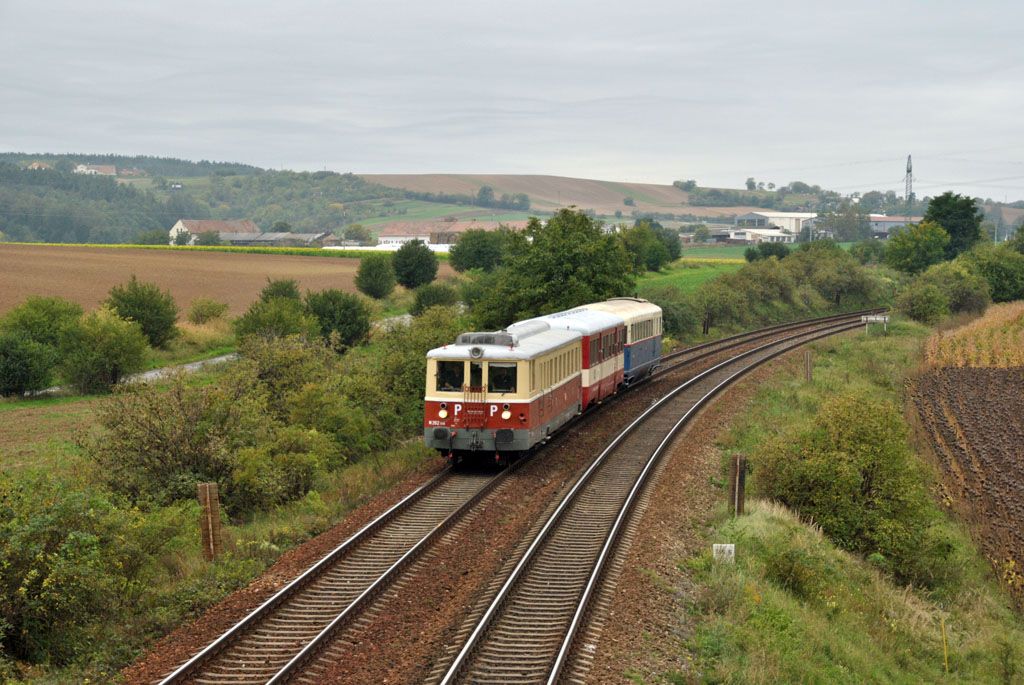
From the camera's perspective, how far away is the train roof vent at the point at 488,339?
75.0 feet

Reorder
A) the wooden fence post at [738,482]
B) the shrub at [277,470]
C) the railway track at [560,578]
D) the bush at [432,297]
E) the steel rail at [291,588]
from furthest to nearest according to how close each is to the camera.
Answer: the bush at [432,297]
the shrub at [277,470]
the wooden fence post at [738,482]
the railway track at [560,578]
the steel rail at [291,588]

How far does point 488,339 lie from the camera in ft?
75.4

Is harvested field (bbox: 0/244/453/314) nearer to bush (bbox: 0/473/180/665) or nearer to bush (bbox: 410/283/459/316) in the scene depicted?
bush (bbox: 410/283/459/316)

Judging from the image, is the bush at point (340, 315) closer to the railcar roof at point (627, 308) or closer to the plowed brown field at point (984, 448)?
the railcar roof at point (627, 308)

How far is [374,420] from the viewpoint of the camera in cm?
2753

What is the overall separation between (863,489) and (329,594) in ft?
41.4

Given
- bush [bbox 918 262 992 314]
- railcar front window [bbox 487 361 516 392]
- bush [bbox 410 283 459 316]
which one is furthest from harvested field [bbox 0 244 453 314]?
railcar front window [bbox 487 361 516 392]

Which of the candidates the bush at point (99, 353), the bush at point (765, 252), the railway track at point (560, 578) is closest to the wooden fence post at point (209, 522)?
the railway track at point (560, 578)

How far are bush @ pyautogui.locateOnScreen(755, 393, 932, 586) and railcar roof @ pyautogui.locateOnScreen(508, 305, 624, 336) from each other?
26.0 ft

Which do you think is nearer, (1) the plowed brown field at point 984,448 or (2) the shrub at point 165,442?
(2) the shrub at point 165,442

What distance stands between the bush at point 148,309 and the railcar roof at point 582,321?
25715 millimetres

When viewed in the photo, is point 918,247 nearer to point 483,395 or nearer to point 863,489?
point 863,489

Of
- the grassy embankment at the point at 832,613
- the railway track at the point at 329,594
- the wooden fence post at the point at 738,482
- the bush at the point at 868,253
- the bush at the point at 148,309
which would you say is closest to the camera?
the railway track at the point at 329,594

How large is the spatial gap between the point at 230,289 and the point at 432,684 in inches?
3027
